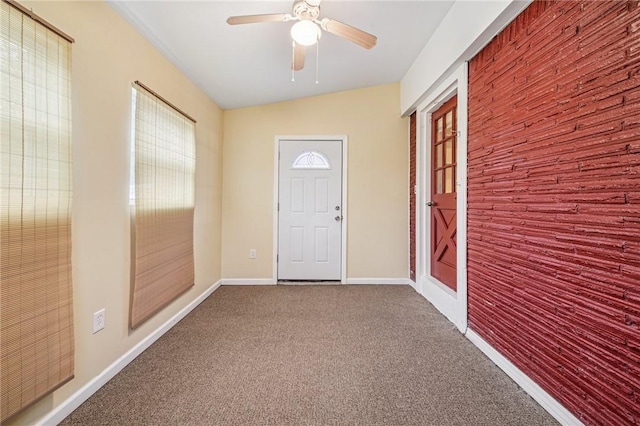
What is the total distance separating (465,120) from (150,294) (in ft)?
9.01

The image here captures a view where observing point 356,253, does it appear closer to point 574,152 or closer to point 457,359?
point 457,359

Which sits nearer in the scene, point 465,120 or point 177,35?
point 177,35

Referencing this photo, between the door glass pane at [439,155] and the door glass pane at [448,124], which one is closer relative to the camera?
the door glass pane at [448,124]

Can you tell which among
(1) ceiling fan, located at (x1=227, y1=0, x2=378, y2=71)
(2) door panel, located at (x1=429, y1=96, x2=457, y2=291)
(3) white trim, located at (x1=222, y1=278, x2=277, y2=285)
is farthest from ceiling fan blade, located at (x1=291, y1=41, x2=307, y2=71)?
(3) white trim, located at (x1=222, y1=278, x2=277, y2=285)

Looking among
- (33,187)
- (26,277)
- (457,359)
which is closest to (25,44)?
(33,187)

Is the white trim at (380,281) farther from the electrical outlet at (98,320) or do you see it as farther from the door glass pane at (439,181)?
the electrical outlet at (98,320)

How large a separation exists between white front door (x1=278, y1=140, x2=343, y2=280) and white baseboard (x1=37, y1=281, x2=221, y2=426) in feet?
5.23

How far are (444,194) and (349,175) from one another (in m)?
1.26

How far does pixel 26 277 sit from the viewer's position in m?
1.23

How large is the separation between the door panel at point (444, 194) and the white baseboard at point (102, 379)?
2553 mm

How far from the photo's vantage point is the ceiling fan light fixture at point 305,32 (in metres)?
1.69

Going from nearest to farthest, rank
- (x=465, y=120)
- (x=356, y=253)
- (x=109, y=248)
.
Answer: (x=109, y=248)
(x=465, y=120)
(x=356, y=253)

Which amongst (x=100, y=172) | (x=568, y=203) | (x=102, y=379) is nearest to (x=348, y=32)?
(x=568, y=203)

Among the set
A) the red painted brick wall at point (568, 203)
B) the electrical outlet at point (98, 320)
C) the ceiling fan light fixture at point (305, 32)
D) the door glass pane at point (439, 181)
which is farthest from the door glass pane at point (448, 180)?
the electrical outlet at point (98, 320)
